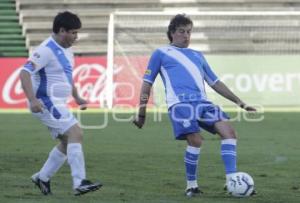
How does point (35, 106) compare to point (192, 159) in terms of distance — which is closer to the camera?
point (35, 106)

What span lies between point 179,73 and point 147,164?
3.17m

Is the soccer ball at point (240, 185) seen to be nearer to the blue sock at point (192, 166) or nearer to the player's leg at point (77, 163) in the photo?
the blue sock at point (192, 166)

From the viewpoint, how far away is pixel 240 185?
8156mm

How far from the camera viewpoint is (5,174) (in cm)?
1012

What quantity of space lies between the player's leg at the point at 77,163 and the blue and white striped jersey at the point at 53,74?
38 centimetres

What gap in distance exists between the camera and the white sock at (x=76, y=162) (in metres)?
7.99

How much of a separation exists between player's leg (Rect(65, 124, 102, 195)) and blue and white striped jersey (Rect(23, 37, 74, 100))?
0.38 metres

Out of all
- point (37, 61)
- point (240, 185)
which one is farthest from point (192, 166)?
point (37, 61)

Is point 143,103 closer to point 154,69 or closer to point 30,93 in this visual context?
point 154,69

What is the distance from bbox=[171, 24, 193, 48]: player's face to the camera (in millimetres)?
8586

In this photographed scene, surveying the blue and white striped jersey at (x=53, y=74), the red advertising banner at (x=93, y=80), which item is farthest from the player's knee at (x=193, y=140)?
the red advertising banner at (x=93, y=80)

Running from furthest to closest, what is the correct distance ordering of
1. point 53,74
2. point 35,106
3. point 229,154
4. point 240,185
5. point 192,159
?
1. point 192,159
2. point 229,154
3. point 53,74
4. point 240,185
5. point 35,106

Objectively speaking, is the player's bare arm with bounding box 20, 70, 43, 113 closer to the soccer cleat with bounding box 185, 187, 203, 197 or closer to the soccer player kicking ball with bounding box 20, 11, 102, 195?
the soccer player kicking ball with bounding box 20, 11, 102, 195

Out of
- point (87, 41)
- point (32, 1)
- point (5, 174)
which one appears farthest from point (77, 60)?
point (5, 174)
